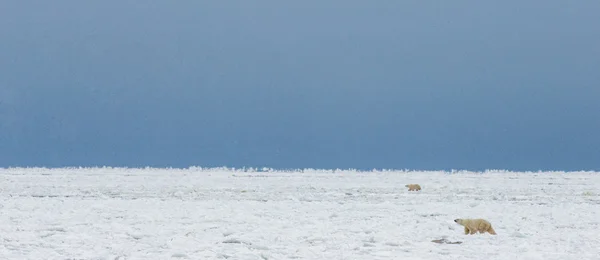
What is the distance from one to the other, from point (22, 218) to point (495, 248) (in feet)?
25.4

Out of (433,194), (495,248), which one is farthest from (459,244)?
(433,194)

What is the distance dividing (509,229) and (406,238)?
6.88ft

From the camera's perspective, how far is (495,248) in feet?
30.0

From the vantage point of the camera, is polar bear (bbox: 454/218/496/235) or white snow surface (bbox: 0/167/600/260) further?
polar bear (bbox: 454/218/496/235)

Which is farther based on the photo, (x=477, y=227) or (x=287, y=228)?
(x=287, y=228)

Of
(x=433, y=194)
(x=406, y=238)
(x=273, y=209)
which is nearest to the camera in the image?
(x=406, y=238)

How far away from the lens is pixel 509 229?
11.3 meters

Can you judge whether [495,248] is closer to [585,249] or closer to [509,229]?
[585,249]

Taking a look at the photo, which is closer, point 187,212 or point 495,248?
point 495,248

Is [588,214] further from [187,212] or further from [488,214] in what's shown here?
[187,212]

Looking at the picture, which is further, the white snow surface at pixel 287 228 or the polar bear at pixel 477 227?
the polar bear at pixel 477 227

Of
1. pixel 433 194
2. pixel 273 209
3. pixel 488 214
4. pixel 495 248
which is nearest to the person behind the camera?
pixel 495 248

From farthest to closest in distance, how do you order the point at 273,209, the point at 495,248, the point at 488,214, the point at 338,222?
the point at 273,209, the point at 488,214, the point at 338,222, the point at 495,248

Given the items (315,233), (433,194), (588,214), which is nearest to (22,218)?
(315,233)
